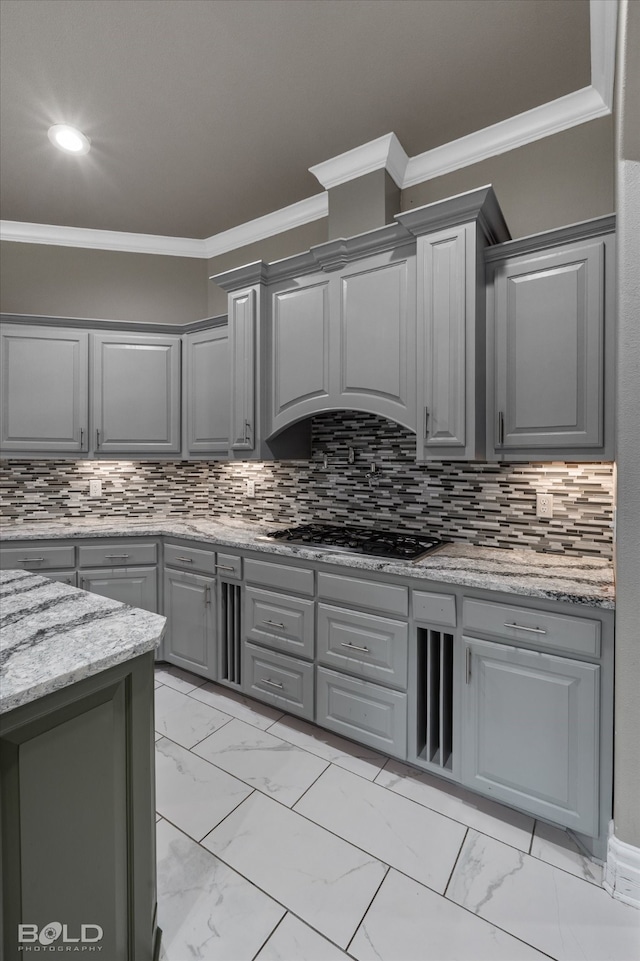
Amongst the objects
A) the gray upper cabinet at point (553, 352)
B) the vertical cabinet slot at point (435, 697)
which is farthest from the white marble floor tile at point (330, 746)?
the gray upper cabinet at point (553, 352)

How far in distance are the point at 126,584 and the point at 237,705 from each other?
1.07 meters

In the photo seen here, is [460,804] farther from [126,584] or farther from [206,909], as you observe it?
[126,584]

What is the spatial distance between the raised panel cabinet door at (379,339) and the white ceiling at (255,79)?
720mm

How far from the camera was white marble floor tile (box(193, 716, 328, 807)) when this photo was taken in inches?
77.6

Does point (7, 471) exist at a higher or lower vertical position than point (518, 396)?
lower

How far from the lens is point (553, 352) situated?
1.93 m

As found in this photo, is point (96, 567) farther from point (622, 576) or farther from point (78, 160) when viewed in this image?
point (622, 576)

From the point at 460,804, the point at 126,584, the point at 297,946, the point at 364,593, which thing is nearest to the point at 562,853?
the point at 460,804

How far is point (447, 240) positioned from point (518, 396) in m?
0.76

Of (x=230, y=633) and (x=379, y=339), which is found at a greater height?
(x=379, y=339)

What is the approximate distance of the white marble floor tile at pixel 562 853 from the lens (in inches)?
61.6

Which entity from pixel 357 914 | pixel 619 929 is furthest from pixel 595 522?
pixel 357 914

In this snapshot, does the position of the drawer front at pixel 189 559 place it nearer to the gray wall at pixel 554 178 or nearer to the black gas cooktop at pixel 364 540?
the black gas cooktop at pixel 364 540

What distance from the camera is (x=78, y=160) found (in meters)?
2.64
